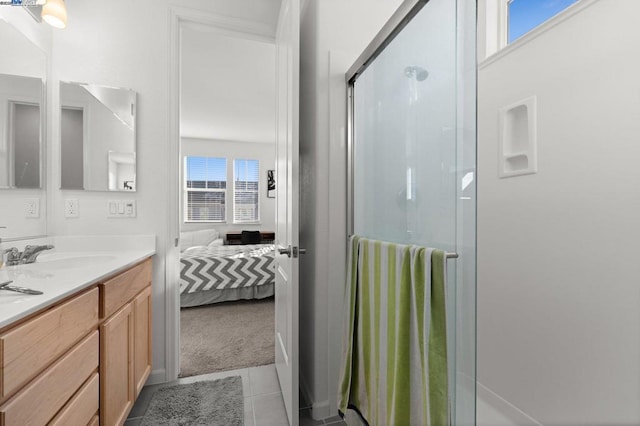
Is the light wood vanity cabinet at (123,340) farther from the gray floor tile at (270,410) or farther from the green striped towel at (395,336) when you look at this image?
the green striped towel at (395,336)

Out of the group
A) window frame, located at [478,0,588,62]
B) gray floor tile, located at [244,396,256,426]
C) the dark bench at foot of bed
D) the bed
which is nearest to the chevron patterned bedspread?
the bed

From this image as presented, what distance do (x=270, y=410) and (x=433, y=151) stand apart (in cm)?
164

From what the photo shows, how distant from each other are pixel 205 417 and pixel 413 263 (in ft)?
4.86

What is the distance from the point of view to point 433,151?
940mm

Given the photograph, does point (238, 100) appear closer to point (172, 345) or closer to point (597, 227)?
point (172, 345)

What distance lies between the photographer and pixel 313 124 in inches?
66.7

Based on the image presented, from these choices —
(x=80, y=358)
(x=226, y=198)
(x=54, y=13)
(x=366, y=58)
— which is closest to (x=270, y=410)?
(x=80, y=358)

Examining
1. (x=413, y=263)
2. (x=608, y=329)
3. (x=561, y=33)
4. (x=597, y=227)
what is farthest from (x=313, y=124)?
(x=608, y=329)

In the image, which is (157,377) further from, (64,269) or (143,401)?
(64,269)

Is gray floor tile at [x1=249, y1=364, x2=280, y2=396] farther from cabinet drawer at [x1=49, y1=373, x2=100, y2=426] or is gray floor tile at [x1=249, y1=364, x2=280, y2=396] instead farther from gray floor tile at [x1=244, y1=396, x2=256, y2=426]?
cabinet drawer at [x1=49, y1=373, x2=100, y2=426]

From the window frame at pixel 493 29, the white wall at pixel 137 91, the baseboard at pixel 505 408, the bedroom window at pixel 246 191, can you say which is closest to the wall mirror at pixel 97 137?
the white wall at pixel 137 91

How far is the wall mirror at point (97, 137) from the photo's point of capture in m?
1.82

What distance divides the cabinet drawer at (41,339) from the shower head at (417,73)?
1335 millimetres

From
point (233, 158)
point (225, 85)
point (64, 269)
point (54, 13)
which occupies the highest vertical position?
point (225, 85)
